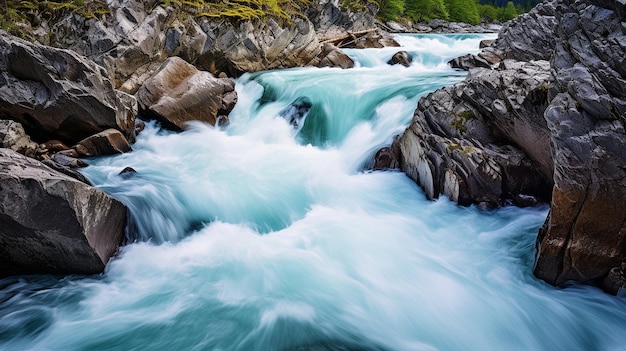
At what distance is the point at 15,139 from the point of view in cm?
713

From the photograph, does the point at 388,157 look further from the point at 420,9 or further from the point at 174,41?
the point at 420,9

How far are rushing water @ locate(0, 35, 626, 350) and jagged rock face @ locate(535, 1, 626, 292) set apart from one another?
58cm

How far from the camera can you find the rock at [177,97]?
31.6 ft

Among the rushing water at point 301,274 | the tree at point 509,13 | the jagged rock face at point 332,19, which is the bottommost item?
the rushing water at point 301,274

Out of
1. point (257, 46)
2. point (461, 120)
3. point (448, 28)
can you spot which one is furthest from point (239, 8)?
point (448, 28)

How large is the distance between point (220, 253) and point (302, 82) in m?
8.13

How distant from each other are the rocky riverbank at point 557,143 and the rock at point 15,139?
7.43 m

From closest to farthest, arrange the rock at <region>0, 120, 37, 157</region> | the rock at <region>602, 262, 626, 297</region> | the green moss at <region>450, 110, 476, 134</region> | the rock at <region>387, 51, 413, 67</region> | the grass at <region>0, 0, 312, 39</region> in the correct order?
the rock at <region>602, 262, 626, 297</region>, the green moss at <region>450, 110, 476, 134</region>, the rock at <region>0, 120, 37, 157</region>, the grass at <region>0, 0, 312, 39</region>, the rock at <region>387, 51, 413, 67</region>

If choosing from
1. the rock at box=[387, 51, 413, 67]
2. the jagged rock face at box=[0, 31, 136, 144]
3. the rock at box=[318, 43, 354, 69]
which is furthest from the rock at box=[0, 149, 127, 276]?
the rock at box=[387, 51, 413, 67]

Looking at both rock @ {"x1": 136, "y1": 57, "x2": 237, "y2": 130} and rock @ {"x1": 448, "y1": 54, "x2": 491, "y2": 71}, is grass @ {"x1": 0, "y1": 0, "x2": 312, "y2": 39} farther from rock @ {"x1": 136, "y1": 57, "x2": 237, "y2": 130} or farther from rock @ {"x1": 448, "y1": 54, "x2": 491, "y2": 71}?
rock @ {"x1": 448, "y1": 54, "x2": 491, "y2": 71}

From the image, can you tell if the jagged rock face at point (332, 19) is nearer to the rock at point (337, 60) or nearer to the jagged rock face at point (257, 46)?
the jagged rock face at point (257, 46)

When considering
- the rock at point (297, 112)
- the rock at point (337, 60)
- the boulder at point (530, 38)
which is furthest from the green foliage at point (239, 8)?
the boulder at point (530, 38)

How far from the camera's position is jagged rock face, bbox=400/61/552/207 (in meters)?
5.74

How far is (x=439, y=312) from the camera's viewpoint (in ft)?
14.6
